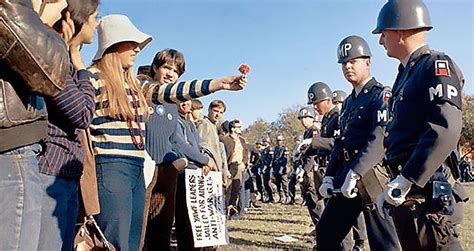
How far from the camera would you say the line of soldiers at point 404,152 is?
275 cm

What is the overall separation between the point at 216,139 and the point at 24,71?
17.0ft

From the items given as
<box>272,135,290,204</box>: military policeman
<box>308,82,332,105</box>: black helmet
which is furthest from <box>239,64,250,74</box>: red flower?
<box>272,135,290,204</box>: military policeman

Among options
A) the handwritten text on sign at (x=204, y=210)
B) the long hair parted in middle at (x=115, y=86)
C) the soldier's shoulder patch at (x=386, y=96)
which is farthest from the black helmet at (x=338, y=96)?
the long hair parted in middle at (x=115, y=86)

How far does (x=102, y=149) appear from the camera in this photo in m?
3.18

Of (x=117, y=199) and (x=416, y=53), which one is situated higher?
(x=416, y=53)

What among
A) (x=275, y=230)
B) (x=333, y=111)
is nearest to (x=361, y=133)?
(x=333, y=111)

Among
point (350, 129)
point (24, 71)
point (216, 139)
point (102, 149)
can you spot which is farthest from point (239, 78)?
point (216, 139)

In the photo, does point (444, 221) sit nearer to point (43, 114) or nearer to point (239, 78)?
point (239, 78)

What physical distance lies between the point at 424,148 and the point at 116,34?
1878mm

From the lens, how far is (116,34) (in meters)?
3.33

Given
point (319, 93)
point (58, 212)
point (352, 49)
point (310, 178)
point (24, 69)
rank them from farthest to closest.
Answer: point (310, 178), point (319, 93), point (352, 49), point (58, 212), point (24, 69)

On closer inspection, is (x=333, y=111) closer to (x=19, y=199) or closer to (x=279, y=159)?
(x=19, y=199)

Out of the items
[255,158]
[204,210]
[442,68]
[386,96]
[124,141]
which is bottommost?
[255,158]

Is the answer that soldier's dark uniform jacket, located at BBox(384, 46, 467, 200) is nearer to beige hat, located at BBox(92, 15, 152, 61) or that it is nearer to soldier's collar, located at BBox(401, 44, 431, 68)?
soldier's collar, located at BBox(401, 44, 431, 68)
